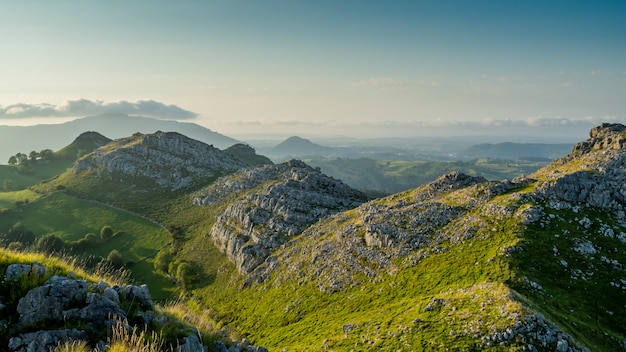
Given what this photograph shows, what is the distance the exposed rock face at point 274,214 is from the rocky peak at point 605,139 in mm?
67816

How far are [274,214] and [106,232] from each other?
7452 cm

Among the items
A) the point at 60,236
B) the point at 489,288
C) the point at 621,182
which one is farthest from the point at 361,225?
the point at 60,236

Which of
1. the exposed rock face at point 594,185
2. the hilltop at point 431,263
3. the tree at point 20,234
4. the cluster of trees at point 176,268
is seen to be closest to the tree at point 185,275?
the cluster of trees at point 176,268

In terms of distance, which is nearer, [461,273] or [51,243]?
[461,273]

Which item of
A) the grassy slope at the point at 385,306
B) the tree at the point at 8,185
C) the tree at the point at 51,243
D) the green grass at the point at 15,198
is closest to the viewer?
the grassy slope at the point at 385,306

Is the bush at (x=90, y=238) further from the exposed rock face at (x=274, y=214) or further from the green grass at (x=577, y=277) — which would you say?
the green grass at (x=577, y=277)

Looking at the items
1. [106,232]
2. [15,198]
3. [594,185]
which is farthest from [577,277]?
[15,198]

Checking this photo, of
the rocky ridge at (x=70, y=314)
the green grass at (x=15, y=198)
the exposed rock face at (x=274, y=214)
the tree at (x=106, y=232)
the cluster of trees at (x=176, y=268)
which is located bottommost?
the cluster of trees at (x=176, y=268)

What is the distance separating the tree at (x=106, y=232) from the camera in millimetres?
129250

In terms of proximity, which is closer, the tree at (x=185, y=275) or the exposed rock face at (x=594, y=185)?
the exposed rock face at (x=594, y=185)

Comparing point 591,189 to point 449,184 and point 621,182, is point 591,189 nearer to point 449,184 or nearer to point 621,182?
point 621,182

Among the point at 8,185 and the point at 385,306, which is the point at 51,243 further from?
the point at 385,306

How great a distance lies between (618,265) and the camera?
164ft

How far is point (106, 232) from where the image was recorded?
130m
